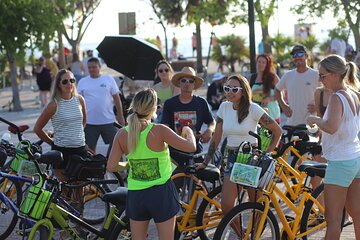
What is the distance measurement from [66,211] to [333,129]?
2.24 metres

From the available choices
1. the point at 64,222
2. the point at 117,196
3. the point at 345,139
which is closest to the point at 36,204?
the point at 64,222

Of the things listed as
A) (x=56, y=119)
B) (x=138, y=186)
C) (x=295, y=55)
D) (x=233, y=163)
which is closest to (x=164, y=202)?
(x=138, y=186)

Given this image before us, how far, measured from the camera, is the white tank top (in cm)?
570

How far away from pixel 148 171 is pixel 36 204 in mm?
1067

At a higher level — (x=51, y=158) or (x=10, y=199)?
(x=51, y=158)

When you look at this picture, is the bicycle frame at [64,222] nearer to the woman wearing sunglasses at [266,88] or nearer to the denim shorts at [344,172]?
the denim shorts at [344,172]

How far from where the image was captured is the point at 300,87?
29.7 feet

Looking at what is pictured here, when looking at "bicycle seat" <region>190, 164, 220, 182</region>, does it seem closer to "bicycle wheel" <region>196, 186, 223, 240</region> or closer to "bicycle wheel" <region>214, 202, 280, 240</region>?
"bicycle wheel" <region>196, 186, 223, 240</region>

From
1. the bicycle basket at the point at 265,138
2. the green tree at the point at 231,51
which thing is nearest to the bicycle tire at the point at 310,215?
the bicycle basket at the point at 265,138

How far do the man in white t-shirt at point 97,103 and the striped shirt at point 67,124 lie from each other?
1.84 metres

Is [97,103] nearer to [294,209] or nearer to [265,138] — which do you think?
[265,138]

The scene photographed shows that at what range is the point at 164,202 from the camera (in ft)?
17.6

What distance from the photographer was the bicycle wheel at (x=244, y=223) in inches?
232

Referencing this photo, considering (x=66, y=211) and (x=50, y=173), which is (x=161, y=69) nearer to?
(x=50, y=173)
